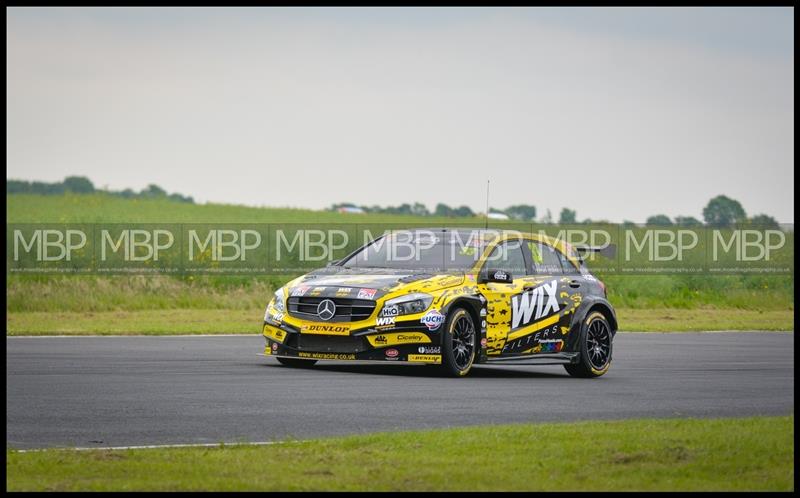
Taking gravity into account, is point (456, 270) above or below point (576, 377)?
above

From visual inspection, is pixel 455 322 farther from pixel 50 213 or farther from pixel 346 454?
pixel 50 213

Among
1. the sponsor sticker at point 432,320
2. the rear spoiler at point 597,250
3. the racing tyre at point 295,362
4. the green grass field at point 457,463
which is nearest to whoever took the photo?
the green grass field at point 457,463

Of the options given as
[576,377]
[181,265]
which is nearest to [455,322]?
[576,377]

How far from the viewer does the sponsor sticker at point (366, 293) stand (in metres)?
17.4

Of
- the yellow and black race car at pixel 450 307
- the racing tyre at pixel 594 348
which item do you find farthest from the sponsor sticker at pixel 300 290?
the racing tyre at pixel 594 348

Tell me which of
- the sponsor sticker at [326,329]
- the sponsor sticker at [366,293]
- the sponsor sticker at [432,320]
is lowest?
the sponsor sticker at [326,329]

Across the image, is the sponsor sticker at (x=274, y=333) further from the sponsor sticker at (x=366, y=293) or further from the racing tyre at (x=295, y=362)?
the sponsor sticker at (x=366, y=293)

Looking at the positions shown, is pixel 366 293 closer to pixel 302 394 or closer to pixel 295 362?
pixel 295 362

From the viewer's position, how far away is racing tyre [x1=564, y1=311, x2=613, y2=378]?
1850 centimetres

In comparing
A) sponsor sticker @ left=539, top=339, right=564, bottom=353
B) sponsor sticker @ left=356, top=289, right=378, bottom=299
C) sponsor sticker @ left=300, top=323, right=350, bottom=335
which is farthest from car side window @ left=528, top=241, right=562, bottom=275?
sponsor sticker @ left=300, top=323, right=350, bottom=335

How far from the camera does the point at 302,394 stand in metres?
15.0

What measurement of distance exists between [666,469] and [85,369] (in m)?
9.42

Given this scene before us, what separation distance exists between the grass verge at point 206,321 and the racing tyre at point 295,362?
752cm

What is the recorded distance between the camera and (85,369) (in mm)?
17781
